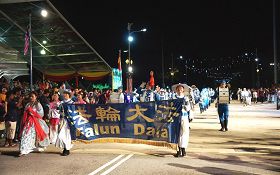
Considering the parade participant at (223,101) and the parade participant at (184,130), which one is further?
the parade participant at (223,101)

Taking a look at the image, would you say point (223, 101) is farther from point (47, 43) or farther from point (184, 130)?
point (47, 43)

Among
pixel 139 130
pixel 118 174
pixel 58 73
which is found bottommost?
pixel 118 174

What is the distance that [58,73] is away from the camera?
2617 cm

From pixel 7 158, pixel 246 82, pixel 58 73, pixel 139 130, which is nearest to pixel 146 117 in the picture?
pixel 139 130

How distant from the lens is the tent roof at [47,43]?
18.0 m

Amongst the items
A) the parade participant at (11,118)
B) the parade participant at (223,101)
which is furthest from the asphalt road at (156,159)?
the parade participant at (223,101)

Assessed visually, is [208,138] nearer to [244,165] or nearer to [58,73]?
[244,165]

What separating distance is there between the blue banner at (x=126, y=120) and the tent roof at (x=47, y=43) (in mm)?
8456

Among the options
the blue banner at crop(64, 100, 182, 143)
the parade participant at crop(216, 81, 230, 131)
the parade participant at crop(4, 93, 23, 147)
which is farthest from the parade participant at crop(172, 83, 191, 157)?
the parade participant at crop(4, 93, 23, 147)

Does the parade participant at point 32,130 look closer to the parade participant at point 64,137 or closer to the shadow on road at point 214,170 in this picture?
the parade participant at point 64,137

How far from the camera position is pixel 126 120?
10.5 meters

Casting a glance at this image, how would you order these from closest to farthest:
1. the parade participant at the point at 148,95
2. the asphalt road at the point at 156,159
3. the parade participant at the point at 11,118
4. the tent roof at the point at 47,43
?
1. the asphalt road at the point at 156,159
2. the parade participant at the point at 11,118
3. the parade participant at the point at 148,95
4. the tent roof at the point at 47,43

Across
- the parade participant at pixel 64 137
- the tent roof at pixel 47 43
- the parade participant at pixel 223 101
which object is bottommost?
the parade participant at pixel 64 137

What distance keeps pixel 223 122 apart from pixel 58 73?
15.0m
